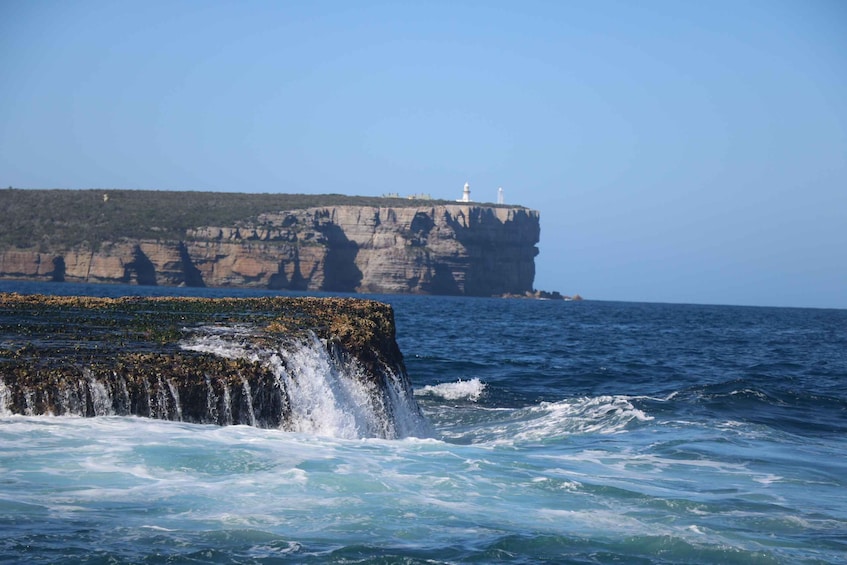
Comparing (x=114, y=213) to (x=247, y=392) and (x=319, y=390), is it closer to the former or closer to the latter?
(x=319, y=390)

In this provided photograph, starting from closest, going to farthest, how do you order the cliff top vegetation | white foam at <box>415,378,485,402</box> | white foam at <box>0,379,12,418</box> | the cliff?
white foam at <box>0,379,12,418</box>
white foam at <box>415,378,485,402</box>
the cliff
the cliff top vegetation

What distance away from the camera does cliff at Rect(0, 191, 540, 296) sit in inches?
5207

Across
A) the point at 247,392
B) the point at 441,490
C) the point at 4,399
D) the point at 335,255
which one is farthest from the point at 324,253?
the point at 441,490

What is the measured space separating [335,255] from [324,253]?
721 centimetres

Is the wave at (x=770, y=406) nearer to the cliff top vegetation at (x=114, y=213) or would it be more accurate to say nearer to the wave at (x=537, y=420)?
the wave at (x=537, y=420)

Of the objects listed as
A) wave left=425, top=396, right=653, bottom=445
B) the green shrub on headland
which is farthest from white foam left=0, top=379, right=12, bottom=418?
the green shrub on headland

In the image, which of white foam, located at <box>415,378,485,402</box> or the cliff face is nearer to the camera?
white foam, located at <box>415,378,485,402</box>

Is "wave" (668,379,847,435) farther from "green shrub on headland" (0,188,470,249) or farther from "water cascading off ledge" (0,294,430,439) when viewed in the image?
"green shrub on headland" (0,188,470,249)

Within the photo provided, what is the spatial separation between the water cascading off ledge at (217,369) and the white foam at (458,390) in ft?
14.5

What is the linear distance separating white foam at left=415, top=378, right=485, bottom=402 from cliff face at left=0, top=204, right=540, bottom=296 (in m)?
111

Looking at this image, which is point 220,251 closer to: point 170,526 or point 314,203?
point 314,203

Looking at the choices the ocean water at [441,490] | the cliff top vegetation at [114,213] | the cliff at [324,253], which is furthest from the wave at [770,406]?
the cliff top vegetation at [114,213]

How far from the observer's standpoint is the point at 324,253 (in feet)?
494

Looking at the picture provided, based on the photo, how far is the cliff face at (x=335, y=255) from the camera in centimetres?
13238
